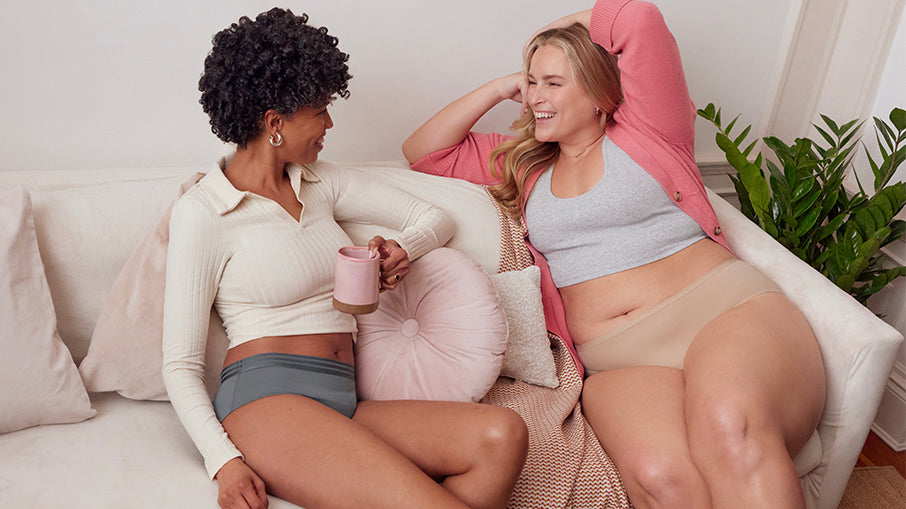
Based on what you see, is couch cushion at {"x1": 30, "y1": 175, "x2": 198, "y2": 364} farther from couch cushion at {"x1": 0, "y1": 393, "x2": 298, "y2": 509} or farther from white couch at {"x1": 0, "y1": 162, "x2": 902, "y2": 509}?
couch cushion at {"x1": 0, "y1": 393, "x2": 298, "y2": 509}

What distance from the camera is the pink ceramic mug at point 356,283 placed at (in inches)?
54.0

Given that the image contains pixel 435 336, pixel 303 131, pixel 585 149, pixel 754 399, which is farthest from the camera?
pixel 585 149

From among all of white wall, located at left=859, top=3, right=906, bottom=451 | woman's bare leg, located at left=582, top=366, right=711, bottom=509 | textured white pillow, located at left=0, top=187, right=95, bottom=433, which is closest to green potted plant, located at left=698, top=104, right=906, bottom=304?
white wall, located at left=859, top=3, right=906, bottom=451

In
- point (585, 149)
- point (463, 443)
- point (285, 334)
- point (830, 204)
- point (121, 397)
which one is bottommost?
point (121, 397)

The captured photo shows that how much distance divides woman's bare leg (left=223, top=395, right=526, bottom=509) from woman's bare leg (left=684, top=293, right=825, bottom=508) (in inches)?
16.2

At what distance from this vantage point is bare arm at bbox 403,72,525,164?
2.04m

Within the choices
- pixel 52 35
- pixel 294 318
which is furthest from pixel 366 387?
pixel 52 35

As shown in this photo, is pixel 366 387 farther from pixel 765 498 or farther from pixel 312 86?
pixel 765 498

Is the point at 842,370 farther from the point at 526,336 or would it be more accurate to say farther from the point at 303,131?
the point at 303,131

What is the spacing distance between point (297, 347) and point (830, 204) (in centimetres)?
173

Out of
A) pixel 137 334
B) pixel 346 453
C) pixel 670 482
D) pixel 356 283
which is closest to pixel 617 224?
pixel 670 482

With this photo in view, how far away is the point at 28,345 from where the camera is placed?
1.49m

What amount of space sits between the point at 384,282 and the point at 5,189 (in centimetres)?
88

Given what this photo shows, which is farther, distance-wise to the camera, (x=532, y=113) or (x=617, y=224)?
(x=532, y=113)
